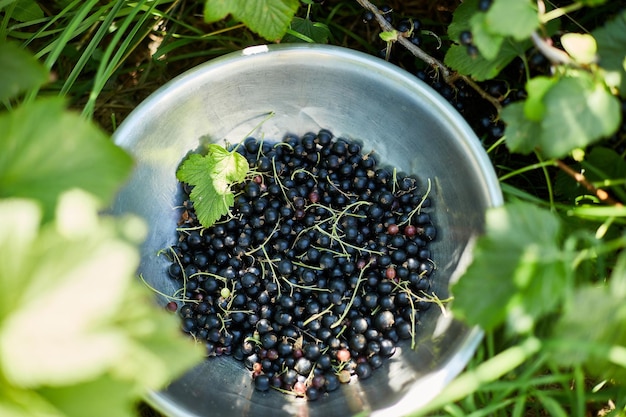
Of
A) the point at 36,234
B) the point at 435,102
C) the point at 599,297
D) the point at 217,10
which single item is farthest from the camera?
the point at 435,102

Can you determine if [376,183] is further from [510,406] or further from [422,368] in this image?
[510,406]

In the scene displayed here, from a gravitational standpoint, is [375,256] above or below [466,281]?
below

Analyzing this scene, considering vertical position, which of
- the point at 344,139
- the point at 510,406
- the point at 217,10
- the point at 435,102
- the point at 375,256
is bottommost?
the point at 510,406

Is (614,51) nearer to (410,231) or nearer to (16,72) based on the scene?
Result: (410,231)

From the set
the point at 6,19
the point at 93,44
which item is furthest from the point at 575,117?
the point at 6,19

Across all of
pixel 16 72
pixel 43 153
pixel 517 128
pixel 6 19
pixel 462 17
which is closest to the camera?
pixel 43 153

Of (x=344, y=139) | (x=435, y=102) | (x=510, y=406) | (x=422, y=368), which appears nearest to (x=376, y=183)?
(x=344, y=139)

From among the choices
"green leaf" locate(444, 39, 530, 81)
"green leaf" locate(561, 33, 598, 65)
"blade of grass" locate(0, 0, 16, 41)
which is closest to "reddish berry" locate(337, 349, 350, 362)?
"green leaf" locate(444, 39, 530, 81)
